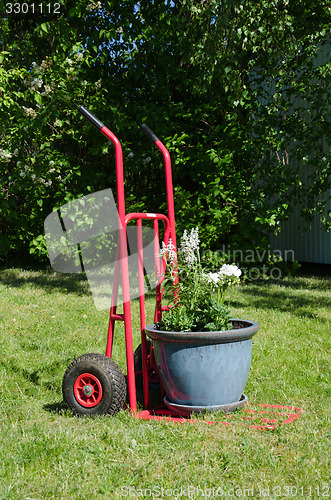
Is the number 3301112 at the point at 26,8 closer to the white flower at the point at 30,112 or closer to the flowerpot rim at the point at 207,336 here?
the white flower at the point at 30,112

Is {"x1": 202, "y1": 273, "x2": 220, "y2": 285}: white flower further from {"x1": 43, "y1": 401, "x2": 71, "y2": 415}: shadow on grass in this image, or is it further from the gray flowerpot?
{"x1": 43, "y1": 401, "x2": 71, "y2": 415}: shadow on grass

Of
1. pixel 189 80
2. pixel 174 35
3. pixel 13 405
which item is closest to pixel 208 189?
pixel 189 80

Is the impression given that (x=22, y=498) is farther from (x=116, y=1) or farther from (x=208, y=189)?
(x=116, y=1)

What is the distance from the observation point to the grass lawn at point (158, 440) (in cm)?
223

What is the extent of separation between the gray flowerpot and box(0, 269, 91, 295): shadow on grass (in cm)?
463

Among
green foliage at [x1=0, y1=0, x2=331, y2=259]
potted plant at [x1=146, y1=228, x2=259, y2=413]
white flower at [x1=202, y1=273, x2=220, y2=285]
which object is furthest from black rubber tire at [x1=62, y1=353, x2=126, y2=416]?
green foliage at [x1=0, y1=0, x2=331, y2=259]

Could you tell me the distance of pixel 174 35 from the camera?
26.0 ft

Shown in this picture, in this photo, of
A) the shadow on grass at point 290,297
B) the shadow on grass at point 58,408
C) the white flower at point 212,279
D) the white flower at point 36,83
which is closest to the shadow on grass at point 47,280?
the shadow on grass at point 290,297

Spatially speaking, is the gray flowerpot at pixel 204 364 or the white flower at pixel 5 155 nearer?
the gray flowerpot at pixel 204 364

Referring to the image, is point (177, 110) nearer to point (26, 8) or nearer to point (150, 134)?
point (26, 8)

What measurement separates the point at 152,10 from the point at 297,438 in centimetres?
734

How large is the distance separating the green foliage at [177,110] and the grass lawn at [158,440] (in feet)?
11.7

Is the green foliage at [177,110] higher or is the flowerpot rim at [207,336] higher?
the green foliage at [177,110]

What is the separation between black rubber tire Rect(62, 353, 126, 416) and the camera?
9.85 ft
